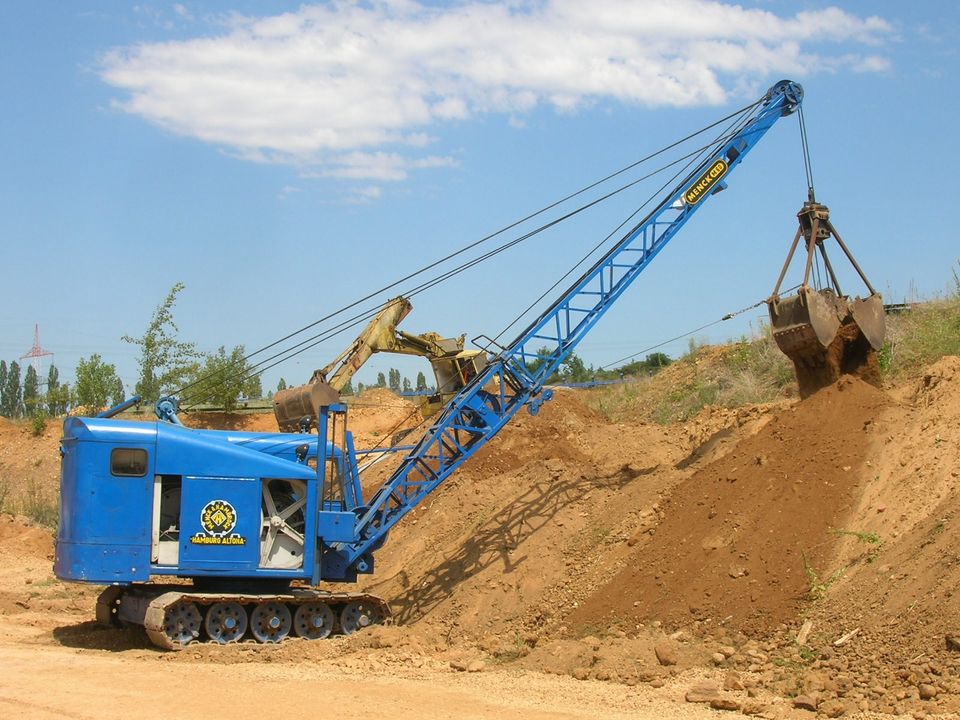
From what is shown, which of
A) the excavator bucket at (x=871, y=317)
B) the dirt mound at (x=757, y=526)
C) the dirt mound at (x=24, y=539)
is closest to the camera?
the dirt mound at (x=757, y=526)

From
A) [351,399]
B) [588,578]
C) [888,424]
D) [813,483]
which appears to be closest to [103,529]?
[588,578]

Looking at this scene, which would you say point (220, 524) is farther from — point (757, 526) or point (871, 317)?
point (871, 317)

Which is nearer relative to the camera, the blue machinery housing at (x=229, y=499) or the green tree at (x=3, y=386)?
the blue machinery housing at (x=229, y=499)

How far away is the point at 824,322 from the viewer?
58.0ft

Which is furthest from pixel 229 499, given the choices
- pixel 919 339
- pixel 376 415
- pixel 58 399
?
pixel 58 399

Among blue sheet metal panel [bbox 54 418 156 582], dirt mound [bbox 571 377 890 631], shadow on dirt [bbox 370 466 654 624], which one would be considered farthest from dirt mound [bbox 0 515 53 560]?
dirt mound [bbox 571 377 890 631]

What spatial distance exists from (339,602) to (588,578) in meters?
3.80

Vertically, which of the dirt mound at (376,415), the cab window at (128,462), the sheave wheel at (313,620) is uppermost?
the dirt mound at (376,415)

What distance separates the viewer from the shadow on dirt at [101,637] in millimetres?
15852

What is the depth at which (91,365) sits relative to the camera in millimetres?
42875

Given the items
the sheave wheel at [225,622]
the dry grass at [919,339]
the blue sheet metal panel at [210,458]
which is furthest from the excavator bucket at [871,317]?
the sheave wheel at [225,622]

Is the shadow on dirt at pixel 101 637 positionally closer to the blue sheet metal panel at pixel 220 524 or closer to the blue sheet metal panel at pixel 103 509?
the blue sheet metal panel at pixel 103 509

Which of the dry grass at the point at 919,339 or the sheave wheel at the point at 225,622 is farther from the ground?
the dry grass at the point at 919,339

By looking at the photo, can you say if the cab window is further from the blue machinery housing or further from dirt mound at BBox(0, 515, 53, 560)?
dirt mound at BBox(0, 515, 53, 560)
